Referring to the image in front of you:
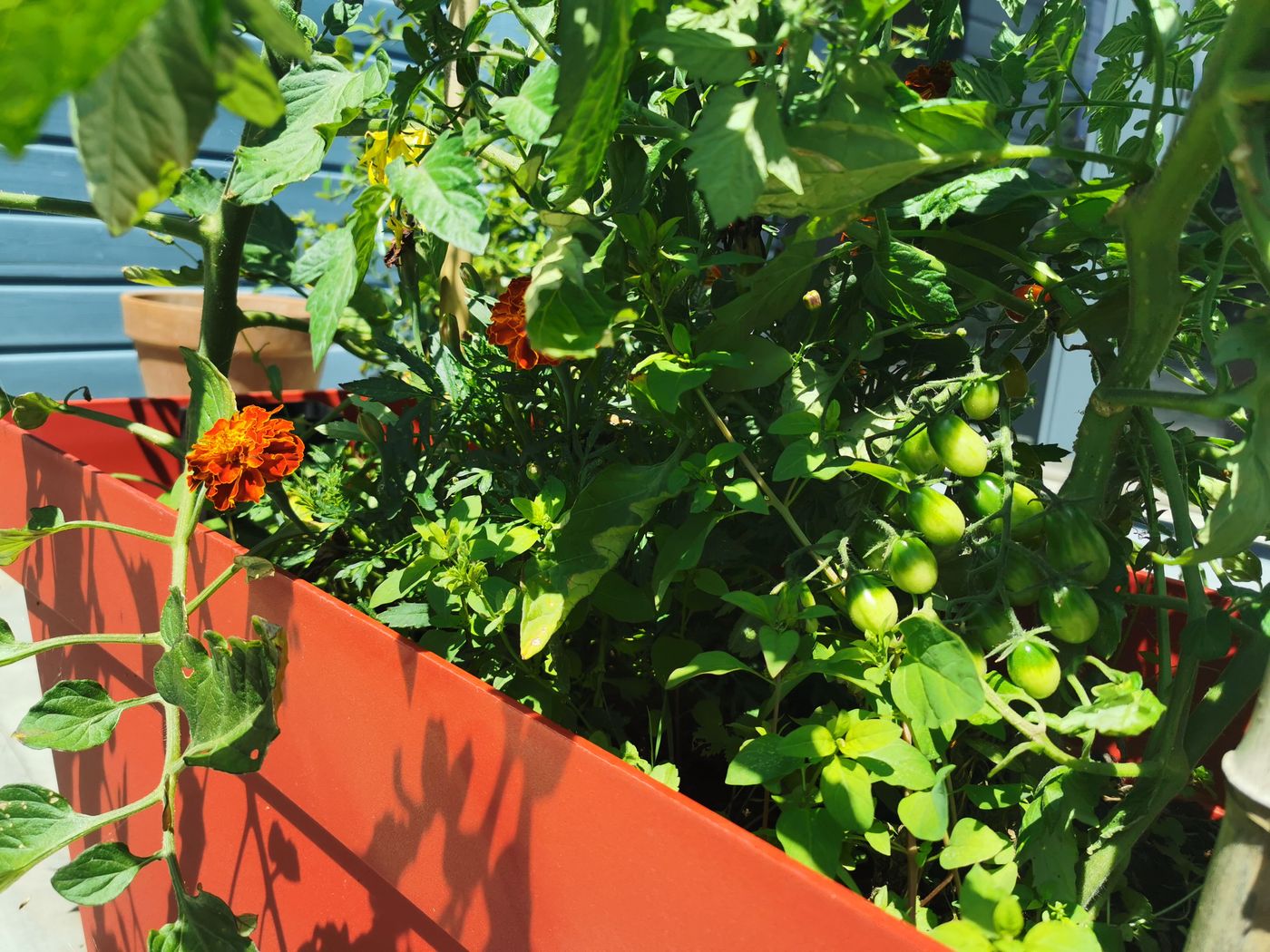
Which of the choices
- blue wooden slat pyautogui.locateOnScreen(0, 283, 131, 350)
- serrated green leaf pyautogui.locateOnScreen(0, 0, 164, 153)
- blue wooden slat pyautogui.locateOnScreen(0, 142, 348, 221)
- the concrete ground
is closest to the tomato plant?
serrated green leaf pyautogui.locateOnScreen(0, 0, 164, 153)

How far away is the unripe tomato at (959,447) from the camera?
1.55 feet

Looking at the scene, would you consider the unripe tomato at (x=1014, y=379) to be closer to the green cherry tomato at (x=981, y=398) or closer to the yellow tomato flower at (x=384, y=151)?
the green cherry tomato at (x=981, y=398)

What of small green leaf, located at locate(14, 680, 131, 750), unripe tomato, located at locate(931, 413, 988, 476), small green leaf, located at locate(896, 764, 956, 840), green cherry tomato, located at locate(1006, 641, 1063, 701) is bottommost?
small green leaf, located at locate(14, 680, 131, 750)

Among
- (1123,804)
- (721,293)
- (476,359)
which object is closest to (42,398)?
(476,359)

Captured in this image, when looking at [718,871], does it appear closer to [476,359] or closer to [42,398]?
[476,359]

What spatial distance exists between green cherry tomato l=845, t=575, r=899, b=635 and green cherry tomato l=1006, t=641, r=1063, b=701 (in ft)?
0.19

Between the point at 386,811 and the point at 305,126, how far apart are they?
0.37 metres

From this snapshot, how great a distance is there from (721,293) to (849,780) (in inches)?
13.4

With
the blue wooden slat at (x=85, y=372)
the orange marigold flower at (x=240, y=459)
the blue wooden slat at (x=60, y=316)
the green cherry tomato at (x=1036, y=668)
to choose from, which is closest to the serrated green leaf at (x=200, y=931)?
the orange marigold flower at (x=240, y=459)

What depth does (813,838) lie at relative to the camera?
462mm

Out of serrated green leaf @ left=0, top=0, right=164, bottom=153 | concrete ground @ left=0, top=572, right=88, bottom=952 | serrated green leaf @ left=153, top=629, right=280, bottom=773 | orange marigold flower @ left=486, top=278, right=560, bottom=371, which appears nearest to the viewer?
serrated green leaf @ left=0, top=0, right=164, bottom=153

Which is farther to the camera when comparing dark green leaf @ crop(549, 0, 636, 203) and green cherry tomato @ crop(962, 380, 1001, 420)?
green cherry tomato @ crop(962, 380, 1001, 420)

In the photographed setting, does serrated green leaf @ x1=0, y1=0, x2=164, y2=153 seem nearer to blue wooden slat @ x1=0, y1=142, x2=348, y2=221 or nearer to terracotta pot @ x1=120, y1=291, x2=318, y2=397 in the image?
terracotta pot @ x1=120, y1=291, x2=318, y2=397

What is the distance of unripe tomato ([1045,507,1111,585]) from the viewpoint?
0.46 meters
